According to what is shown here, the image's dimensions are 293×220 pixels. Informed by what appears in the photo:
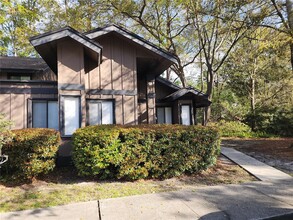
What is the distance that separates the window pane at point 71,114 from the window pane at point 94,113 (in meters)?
1.06

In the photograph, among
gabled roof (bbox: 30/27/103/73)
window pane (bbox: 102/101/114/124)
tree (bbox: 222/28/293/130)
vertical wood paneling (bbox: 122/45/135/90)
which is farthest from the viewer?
tree (bbox: 222/28/293/130)

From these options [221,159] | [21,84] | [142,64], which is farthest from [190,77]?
[21,84]

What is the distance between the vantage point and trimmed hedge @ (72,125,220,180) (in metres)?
6.43

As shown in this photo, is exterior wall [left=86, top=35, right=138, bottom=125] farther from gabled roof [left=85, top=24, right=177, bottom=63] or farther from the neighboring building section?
gabled roof [left=85, top=24, right=177, bottom=63]

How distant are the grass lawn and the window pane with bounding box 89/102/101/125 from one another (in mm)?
2326

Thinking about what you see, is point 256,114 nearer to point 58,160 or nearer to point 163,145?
point 163,145

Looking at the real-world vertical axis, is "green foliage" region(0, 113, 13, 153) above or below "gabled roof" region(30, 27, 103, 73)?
below

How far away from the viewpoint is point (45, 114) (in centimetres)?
925

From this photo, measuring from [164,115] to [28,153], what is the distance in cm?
857

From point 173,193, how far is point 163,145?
1.57 m

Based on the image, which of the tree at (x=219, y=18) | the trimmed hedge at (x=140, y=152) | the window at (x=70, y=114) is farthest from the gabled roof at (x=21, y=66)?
the tree at (x=219, y=18)

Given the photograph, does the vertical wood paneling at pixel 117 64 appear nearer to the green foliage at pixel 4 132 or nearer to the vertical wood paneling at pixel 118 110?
the vertical wood paneling at pixel 118 110

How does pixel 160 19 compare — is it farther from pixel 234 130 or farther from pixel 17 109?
pixel 17 109

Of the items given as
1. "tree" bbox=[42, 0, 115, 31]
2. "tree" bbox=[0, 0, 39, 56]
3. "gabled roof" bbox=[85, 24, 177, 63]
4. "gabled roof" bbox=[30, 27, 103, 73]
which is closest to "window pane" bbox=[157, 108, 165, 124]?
"gabled roof" bbox=[85, 24, 177, 63]
